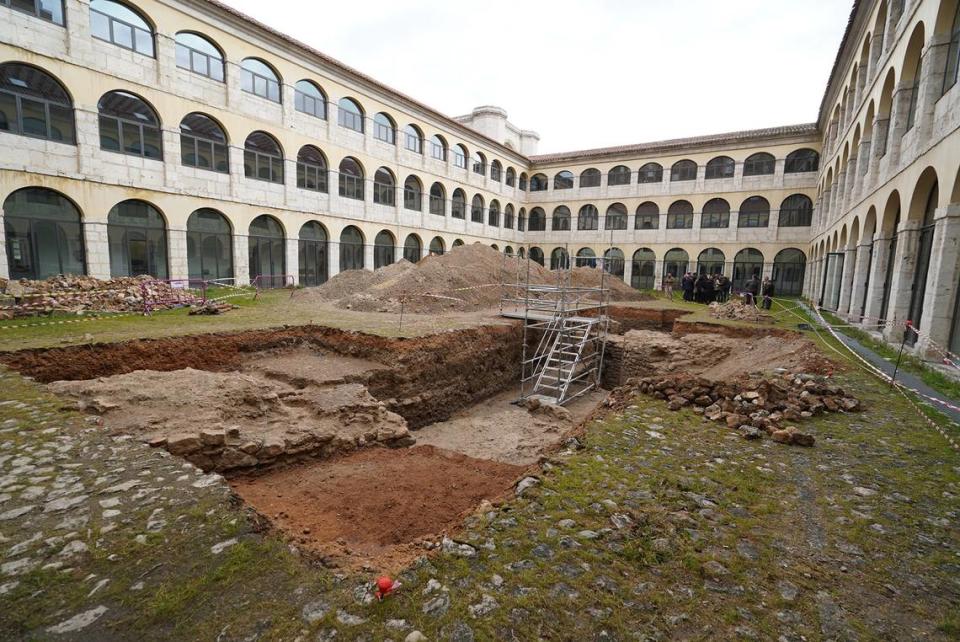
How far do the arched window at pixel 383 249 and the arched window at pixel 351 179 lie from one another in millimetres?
2822

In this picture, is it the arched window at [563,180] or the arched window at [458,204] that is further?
the arched window at [563,180]

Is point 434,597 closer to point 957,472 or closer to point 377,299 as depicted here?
point 957,472

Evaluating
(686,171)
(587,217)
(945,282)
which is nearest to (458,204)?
(587,217)

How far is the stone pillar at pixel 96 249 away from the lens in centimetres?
1681

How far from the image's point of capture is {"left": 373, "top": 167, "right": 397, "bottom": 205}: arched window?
92.1 ft

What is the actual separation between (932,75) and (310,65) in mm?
24581

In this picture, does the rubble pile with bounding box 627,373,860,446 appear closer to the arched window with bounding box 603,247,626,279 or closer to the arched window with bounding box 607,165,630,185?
the arched window with bounding box 603,247,626,279

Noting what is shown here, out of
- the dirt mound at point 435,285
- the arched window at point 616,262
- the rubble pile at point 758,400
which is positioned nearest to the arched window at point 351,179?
the dirt mound at point 435,285

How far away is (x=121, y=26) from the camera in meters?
17.1

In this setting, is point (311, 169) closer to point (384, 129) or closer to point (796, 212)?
point (384, 129)

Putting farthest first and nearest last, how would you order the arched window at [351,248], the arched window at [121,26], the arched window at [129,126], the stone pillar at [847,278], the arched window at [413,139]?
the arched window at [413,139]
the arched window at [351,248]
the arched window at [129,126]
the stone pillar at [847,278]
the arched window at [121,26]

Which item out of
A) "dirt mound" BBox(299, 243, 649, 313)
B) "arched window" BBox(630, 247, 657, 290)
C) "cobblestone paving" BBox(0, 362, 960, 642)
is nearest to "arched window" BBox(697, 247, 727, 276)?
"arched window" BBox(630, 247, 657, 290)

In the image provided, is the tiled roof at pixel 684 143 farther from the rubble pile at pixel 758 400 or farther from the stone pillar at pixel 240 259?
the rubble pile at pixel 758 400

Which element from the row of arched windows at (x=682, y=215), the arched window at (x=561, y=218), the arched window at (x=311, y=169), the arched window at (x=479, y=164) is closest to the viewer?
the arched window at (x=311, y=169)
